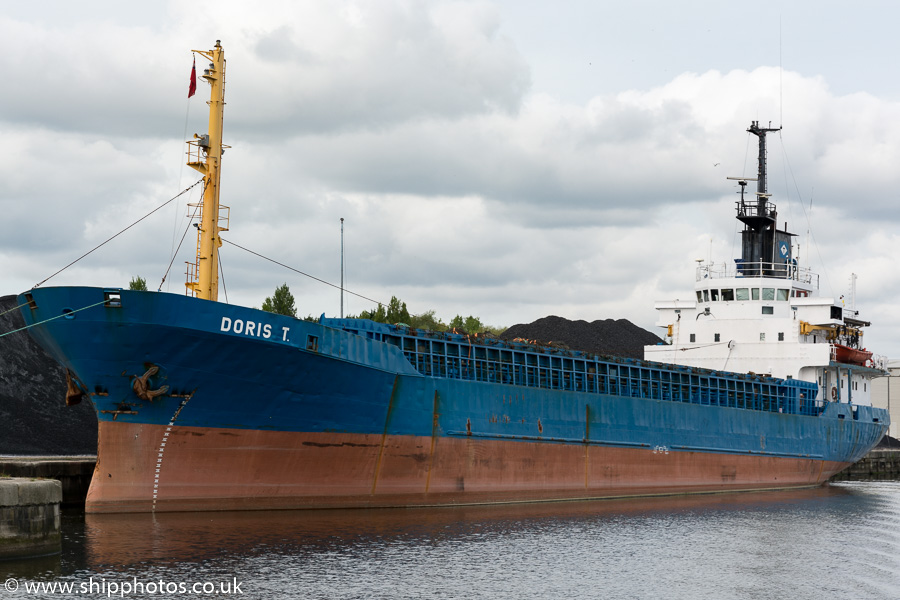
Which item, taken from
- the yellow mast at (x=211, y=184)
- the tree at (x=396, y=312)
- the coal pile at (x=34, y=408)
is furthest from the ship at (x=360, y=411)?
the tree at (x=396, y=312)

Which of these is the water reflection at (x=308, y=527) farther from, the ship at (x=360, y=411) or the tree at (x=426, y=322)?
the tree at (x=426, y=322)

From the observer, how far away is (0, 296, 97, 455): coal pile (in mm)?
37125

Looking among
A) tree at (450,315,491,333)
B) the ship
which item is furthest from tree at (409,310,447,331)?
the ship

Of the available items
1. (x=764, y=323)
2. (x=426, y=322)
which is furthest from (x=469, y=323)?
(x=764, y=323)

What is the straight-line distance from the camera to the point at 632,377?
33.2m

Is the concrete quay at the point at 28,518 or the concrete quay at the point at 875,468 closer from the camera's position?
the concrete quay at the point at 28,518

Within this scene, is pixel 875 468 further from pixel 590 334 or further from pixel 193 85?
pixel 193 85

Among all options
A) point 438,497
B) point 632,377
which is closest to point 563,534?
point 438,497

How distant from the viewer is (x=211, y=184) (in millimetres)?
25031

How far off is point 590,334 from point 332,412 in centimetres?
5592

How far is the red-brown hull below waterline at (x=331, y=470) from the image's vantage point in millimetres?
22188

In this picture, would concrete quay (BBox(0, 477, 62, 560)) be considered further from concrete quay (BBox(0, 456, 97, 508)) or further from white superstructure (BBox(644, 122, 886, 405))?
white superstructure (BBox(644, 122, 886, 405))

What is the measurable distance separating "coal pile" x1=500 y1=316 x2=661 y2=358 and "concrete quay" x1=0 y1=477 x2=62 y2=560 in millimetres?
57522

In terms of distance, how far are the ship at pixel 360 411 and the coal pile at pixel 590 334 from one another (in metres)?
37.6
